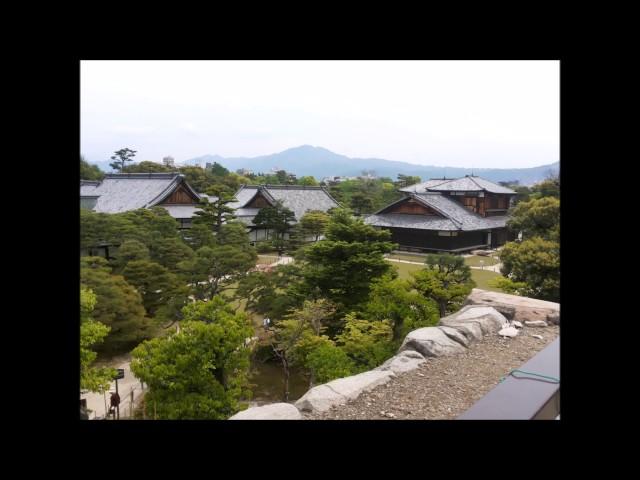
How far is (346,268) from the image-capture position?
28.5 feet

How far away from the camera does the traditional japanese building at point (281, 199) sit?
23016mm

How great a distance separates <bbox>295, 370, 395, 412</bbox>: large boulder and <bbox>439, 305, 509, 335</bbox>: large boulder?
153 centimetres

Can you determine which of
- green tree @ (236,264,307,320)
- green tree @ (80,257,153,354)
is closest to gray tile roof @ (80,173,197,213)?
green tree @ (236,264,307,320)

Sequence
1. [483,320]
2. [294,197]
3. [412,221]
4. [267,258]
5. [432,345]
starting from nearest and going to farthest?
[432,345], [483,320], [267,258], [412,221], [294,197]

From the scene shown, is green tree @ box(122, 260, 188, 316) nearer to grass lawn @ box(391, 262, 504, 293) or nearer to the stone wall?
grass lawn @ box(391, 262, 504, 293)

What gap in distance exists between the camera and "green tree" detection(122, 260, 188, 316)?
31.8 feet

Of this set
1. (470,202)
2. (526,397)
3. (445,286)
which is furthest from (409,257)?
(526,397)

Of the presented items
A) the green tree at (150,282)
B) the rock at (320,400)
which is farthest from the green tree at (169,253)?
the rock at (320,400)

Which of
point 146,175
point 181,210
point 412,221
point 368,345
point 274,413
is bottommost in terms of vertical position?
point 368,345

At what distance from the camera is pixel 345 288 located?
8742 mm

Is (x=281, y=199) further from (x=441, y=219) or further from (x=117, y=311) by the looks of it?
(x=117, y=311)

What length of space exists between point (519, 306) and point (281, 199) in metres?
17.3

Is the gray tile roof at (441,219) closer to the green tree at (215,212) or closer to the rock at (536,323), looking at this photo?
the green tree at (215,212)
